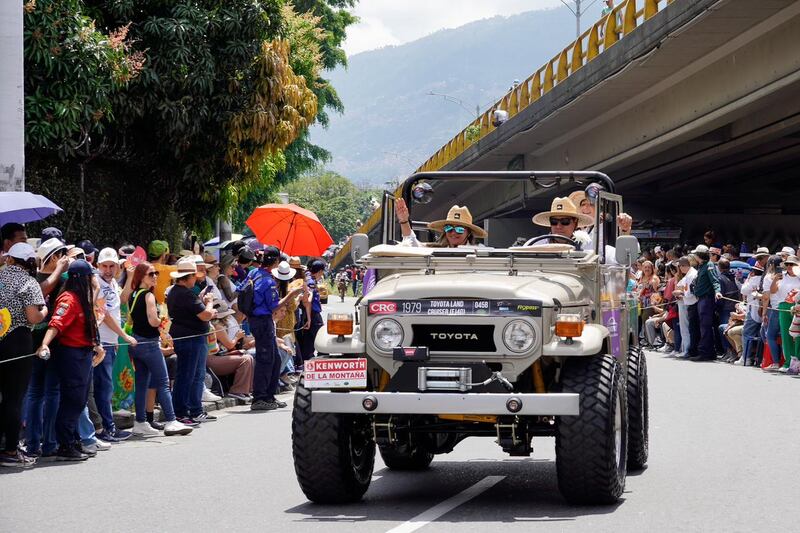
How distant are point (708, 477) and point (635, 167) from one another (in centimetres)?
2984

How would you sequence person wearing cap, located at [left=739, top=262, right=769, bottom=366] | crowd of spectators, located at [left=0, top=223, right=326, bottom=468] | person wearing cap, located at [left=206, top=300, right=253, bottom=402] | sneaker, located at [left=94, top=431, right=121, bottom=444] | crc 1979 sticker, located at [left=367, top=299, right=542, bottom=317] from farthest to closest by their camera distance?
1. person wearing cap, located at [left=739, top=262, right=769, bottom=366]
2. person wearing cap, located at [left=206, top=300, right=253, bottom=402]
3. sneaker, located at [left=94, top=431, right=121, bottom=444]
4. crowd of spectators, located at [left=0, top=223, right=326, bottom=468]
5. crc 1979 sticker, located at [left=367, top=299, right=542, bottom=317]

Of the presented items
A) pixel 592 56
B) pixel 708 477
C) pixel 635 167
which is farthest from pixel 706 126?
pixel 708 477

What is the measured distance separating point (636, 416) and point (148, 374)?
17.4ft

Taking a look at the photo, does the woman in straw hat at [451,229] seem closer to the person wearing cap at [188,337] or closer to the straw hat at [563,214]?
the straw hat at [563,214]

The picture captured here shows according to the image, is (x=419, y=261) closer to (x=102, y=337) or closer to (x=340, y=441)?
(x=340, y=441)

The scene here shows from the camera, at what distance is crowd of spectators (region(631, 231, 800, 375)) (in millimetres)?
21719

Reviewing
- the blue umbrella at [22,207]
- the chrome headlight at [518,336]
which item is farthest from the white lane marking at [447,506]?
the blue umbrella at [22,207]

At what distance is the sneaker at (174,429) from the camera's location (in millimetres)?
13797

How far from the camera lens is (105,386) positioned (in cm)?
1295

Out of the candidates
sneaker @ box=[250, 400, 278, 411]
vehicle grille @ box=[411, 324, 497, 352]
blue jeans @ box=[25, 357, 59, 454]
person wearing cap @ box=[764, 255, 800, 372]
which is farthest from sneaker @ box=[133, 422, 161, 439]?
person wearing cap @ box=[764, 255, 800, 372]

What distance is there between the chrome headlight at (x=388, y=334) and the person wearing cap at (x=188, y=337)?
5913 millimetres

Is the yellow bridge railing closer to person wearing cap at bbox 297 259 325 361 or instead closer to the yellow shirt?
person wearing cap at bbox 297 259 325 361

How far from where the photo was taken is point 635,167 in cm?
3934

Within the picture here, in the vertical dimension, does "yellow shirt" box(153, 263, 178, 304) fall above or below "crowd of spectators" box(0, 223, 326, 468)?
above
